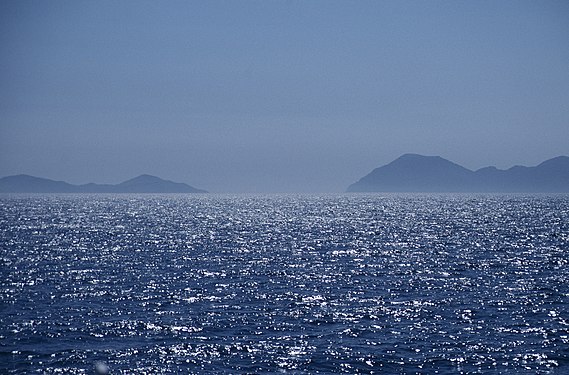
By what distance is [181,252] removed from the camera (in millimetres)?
105312

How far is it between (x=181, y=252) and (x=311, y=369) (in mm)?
68873

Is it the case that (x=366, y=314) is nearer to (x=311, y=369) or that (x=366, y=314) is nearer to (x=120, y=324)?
(x=311, y=369)

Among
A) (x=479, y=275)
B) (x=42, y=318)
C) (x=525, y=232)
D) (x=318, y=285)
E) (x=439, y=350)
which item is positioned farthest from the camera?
(x=525, y=232)

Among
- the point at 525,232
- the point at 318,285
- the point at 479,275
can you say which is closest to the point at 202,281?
the point at 318,285

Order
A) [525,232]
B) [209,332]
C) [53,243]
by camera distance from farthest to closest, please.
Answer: [525,232] → [53,243] → [209,332]

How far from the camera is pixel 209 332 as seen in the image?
4959cm

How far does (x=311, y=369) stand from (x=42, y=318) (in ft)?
99.0

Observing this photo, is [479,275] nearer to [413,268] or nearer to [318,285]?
[413,268]

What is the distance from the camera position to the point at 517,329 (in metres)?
50.3

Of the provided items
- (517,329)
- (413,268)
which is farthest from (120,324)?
(413,268)

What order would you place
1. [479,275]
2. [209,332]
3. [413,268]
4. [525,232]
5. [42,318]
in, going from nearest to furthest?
[209,332]
[42,318]
[479,275]
[413,268]
[525,232]

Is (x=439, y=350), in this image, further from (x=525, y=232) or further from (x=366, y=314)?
(x=525, y=232)

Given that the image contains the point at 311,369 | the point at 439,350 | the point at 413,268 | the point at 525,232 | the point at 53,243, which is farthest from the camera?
the point at 525,232

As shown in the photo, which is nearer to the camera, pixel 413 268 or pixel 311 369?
pixel 311 369
